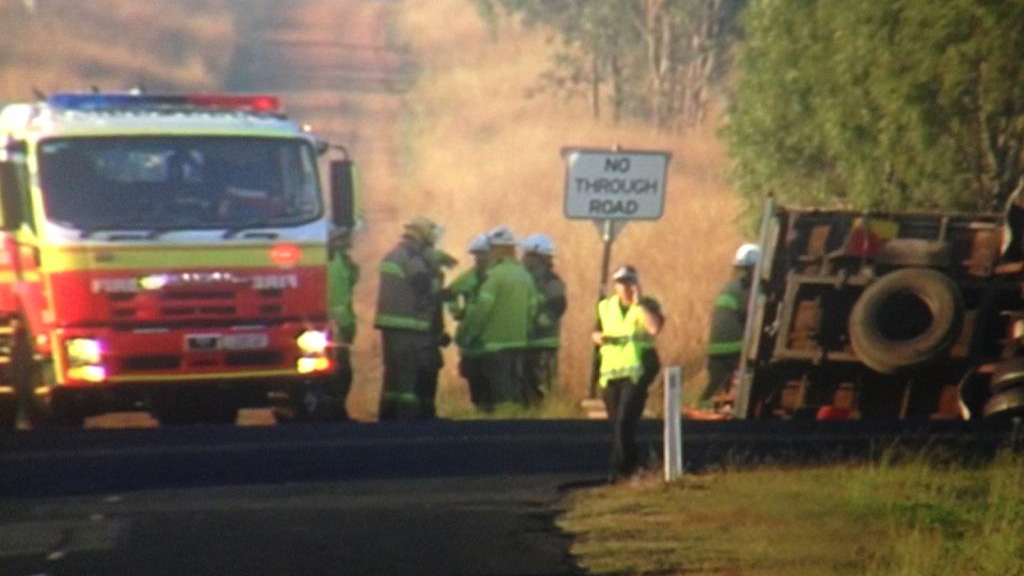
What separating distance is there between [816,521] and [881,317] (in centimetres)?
810

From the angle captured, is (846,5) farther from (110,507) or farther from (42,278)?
(110,507)

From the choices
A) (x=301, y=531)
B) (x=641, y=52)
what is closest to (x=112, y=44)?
(x=641, y=52)

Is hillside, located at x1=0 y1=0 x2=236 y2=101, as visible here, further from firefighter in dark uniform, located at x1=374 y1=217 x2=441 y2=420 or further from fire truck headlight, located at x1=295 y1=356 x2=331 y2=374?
fire truck headlight, located at x1=295 y1=356 x2=331 y2=374

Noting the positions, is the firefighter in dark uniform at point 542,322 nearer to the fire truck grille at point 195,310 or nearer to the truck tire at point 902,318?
the truck tire at point 902,318

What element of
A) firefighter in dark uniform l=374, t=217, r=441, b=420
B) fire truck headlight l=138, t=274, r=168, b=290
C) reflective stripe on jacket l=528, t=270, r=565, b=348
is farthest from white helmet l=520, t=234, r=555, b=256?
fire truck headlight l=138, t=274, r=168, b=290

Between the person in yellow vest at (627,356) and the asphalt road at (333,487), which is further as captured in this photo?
the person in yellow vest at (627,356)

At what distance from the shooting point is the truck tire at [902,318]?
948 inches

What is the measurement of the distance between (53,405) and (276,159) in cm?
273

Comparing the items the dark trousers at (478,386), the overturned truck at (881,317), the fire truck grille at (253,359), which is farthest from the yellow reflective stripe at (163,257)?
the overturned truck at (881,317)

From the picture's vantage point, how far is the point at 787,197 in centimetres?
3678

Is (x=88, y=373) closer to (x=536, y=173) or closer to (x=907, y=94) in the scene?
(x=907, y=94)

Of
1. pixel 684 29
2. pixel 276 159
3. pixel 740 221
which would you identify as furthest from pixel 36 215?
pixel 684 29

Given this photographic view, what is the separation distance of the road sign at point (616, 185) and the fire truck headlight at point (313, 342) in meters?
5.45

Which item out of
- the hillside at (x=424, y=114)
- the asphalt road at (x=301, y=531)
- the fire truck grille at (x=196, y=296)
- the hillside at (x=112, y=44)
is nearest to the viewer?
the asphalt road at (x=301, y=531)
